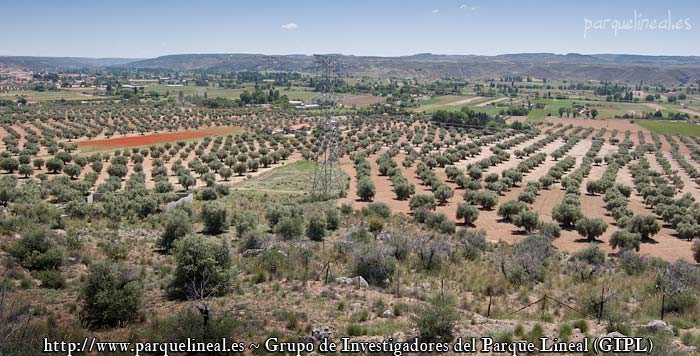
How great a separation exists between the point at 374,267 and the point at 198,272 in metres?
6.93

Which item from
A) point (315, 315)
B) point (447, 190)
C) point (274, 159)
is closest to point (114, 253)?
point (315, 315)

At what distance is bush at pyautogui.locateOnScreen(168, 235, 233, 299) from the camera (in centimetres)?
1669

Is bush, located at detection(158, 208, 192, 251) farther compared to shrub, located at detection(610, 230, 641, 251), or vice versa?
shrub, located at detection(610, 230, 641, 251)

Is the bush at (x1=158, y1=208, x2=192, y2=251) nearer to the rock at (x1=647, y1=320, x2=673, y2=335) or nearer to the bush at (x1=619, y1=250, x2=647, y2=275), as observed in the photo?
the rock at (x1=647, y1=320, x2=673, y2=335)

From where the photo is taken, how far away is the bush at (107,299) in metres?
13.6

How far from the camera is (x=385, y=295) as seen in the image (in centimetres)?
1728

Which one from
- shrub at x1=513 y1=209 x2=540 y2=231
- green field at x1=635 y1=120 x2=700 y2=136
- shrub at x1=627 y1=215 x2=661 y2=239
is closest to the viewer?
shrub at x1=627 y1=215 x2=661 y2=239

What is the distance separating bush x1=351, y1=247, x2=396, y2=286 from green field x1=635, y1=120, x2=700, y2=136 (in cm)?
12156

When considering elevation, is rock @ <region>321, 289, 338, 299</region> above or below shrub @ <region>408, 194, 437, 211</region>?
above

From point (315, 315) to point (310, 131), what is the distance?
287 ft

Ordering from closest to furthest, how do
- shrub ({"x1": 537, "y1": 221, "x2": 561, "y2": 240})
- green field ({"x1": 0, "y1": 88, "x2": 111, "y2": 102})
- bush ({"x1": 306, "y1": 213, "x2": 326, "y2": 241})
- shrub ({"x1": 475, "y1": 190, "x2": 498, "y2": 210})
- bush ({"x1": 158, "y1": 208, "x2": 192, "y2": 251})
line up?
bush ({"x1": 158, "y1": 208, "x2": 192, "y2": 251})
bush ({"x1": 306, "y1": 213, "x2": 326, "y2": 241})
shrub ({"x1": 537, "y1": 221, "x2": 561, "y2": 240})
shrub ({"x1": 475, "y1": 190, "x2": 498, "y2": 210})
green field ({"x1": 0, "y1": 88, "x2": 111, "y2": 102})

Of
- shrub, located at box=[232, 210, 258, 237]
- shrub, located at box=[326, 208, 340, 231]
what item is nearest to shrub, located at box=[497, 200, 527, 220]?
shrub, located at box=[326, 208, 340, 231]

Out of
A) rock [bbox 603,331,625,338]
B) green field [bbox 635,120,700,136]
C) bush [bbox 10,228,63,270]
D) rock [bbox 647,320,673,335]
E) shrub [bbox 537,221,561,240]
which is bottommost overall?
green field [bbox 635,120,700,136]

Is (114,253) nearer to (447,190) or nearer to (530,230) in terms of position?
(530,230)
